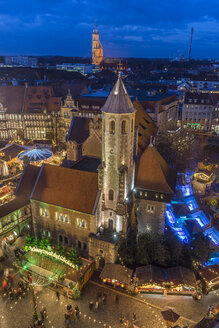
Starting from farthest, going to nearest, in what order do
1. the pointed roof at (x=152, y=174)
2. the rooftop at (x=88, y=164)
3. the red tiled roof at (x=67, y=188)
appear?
the rooftop at (x=88, y=164)
the pointed roof at (x=152, y=174)
the red tiled roof at (x=67, y=188)

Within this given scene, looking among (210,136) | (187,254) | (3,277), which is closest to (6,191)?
(3,277)

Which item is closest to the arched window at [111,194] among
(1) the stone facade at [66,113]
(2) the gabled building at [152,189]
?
(2) the gabled building at [152,189]

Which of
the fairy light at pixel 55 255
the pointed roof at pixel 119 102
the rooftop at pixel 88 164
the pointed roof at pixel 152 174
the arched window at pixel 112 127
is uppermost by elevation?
the pointed roof at pixel 119 102

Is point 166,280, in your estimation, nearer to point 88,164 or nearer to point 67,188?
point 67,188

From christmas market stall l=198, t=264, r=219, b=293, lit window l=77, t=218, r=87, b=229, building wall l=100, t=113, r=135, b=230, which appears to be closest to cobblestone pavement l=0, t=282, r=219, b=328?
christmas market stall l=198, t=264, r=219, b=293

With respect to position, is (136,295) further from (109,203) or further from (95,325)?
(109,203)

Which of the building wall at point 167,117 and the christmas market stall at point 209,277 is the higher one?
Answer: the building wall at point 167,117

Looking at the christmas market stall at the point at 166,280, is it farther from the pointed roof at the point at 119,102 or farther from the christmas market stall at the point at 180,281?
the pointed roof at the point at 119,102
